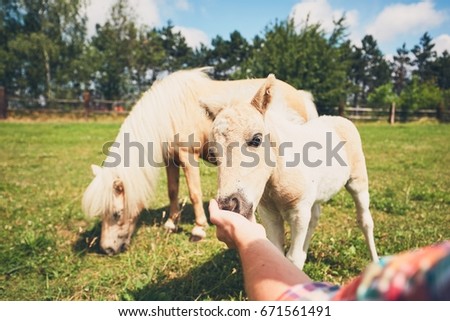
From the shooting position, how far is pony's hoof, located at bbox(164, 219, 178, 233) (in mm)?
4780

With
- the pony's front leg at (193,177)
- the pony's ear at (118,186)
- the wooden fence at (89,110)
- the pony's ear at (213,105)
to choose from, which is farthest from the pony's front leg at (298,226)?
the wooden fence at (89,110)

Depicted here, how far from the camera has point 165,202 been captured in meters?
6.55

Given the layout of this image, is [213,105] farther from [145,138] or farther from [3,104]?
[3,104]

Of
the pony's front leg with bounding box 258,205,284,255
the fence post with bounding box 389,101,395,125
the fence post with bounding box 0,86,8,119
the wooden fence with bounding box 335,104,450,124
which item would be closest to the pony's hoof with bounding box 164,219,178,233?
the pony's front leg with bounding box 258,205,284,255

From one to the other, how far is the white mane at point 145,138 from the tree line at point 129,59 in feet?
56.7

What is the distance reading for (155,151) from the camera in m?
4.78

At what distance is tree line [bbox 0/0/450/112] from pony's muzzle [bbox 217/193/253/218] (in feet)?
66.9

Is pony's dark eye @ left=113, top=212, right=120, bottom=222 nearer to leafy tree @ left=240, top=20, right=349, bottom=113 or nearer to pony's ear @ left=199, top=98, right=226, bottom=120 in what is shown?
pony's ear @ left=199, top=98, right=226, bottom=120

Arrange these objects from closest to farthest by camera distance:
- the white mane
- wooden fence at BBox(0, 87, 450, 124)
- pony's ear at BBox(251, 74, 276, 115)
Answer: pony's ear at BBox(251, 74, 276, 115)
the white mane
wooden fence at BBox(0, 87, 450, 124)

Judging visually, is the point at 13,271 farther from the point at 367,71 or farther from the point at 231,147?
the point at 367,71

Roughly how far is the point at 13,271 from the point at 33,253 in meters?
0.35

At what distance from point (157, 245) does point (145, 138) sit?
1.47 meters

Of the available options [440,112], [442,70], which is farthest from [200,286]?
[442,70]

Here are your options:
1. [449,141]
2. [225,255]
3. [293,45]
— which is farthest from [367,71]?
[225,255]
